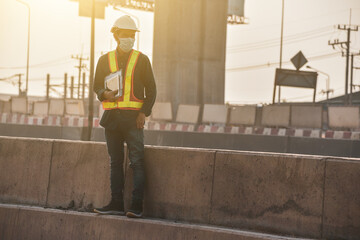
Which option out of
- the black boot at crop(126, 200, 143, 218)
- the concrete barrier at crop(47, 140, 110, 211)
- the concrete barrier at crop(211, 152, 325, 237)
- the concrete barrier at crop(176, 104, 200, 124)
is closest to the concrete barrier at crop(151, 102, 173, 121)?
the concrete barrier at crop(176, 104, 200, 124)

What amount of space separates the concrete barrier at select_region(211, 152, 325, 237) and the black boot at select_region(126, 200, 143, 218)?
787 millimetres

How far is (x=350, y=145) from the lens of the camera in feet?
63.8

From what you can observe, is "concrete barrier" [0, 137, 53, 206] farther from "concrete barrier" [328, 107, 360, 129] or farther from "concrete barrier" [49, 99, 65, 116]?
"concrete barrier" [49, 99, 65, 116]

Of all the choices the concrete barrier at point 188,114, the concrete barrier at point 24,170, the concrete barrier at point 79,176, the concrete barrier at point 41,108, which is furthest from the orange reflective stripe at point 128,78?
the concrete barrier at point 41,108

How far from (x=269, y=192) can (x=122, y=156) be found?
68.0 inches

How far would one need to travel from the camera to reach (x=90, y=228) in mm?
8086

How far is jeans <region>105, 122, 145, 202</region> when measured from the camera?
7.90 metres

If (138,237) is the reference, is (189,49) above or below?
above

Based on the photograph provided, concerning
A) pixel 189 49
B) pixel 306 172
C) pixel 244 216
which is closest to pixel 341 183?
pixel 306 172

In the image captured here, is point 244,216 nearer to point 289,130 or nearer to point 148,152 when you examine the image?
point 148,152

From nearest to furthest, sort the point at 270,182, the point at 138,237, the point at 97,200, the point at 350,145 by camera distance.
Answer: the point at 270,182
the point at 138,237
the point at 97,200
the point at 350,145

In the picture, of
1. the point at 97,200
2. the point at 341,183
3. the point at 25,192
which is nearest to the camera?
the point at 341,183

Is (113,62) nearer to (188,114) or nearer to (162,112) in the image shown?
(188,114)

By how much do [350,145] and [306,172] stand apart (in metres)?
12.8
